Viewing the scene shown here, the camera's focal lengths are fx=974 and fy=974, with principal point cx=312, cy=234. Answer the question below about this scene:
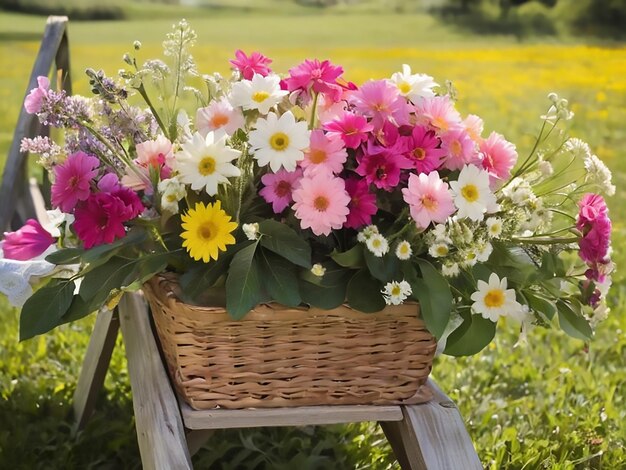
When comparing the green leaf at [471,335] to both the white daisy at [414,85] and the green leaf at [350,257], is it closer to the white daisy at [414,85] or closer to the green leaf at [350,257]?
the green leaf at [350,257]

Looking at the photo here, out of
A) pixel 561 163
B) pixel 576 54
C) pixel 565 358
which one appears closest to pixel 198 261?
pixel 561 163

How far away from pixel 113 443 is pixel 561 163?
129 cm

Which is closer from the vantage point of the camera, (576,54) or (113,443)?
(113,443)

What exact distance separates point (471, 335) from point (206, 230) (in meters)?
0.44

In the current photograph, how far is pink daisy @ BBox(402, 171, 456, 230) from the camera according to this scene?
1382mm

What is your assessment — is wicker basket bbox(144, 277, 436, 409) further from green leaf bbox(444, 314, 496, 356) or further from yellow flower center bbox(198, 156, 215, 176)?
yellow flower center bbox(198, 156, 215, 176)

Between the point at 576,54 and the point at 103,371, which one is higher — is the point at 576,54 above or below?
below

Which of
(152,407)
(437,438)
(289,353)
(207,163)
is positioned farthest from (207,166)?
(437,438)

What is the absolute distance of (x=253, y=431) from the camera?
2396mm

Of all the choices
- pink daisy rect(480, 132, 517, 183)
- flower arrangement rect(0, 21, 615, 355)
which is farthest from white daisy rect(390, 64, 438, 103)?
pink daisy rect(480, 132, 517, 183)

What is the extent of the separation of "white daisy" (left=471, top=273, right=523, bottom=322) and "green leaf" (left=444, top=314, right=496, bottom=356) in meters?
0.04

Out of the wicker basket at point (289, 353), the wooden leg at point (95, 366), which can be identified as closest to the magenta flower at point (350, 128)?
the wicker basket at point (289, 353)

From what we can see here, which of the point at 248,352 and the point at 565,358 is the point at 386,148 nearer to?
the point at 248,352

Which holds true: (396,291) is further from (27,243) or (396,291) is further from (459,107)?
(459,107)
